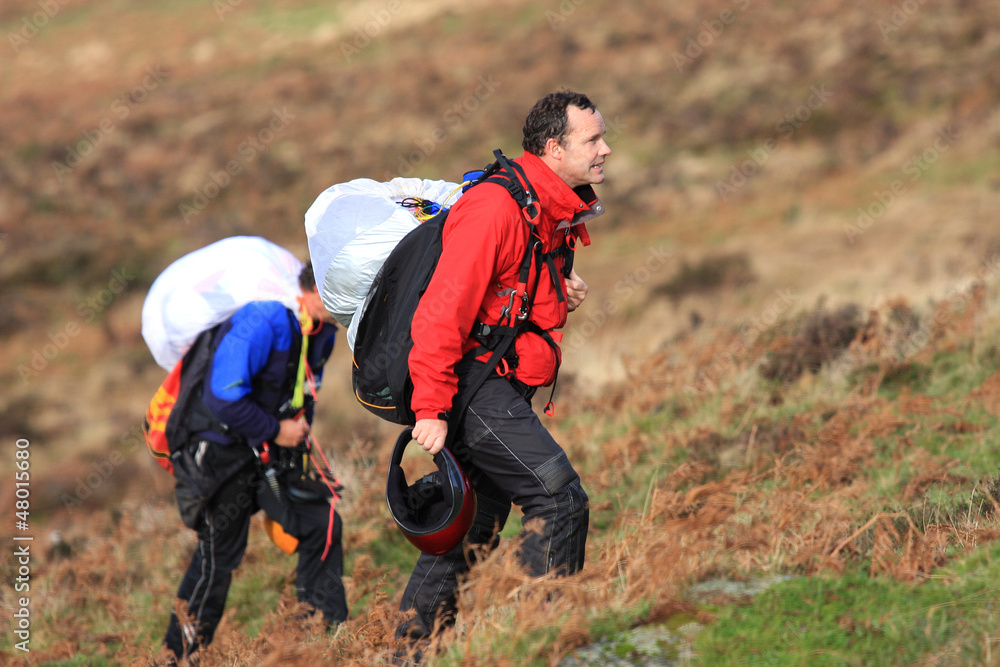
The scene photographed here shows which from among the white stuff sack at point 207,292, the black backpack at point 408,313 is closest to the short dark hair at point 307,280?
the white stuff sack at point 207,292

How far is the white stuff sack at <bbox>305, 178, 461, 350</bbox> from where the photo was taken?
3.60 m

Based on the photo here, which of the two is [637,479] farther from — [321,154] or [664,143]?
[321,154]

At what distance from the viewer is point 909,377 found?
6574 millimetres

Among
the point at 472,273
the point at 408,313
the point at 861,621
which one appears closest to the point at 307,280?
the point at 408,313

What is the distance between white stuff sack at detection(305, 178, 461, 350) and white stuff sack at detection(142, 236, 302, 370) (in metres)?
1.18

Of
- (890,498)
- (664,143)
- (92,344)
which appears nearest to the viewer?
(890,498)

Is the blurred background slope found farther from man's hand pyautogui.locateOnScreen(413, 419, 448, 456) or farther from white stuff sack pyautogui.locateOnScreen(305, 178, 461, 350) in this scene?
man's hand pyautogui.locateOnScreen(413, 419, 448, 456)

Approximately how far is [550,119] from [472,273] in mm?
740

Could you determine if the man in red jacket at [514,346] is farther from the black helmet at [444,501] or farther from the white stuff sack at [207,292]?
the white stuff sack at [207,292]

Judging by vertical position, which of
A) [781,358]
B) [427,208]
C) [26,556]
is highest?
[427,208]

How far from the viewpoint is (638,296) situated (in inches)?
528

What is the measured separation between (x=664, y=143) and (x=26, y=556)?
16454 mm

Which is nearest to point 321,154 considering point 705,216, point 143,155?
point 143,155

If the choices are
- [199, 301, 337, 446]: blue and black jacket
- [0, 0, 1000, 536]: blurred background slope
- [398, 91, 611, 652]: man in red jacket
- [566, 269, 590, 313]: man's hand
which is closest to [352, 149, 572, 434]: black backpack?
[398, 91, 611, 652]: man in red jacket
